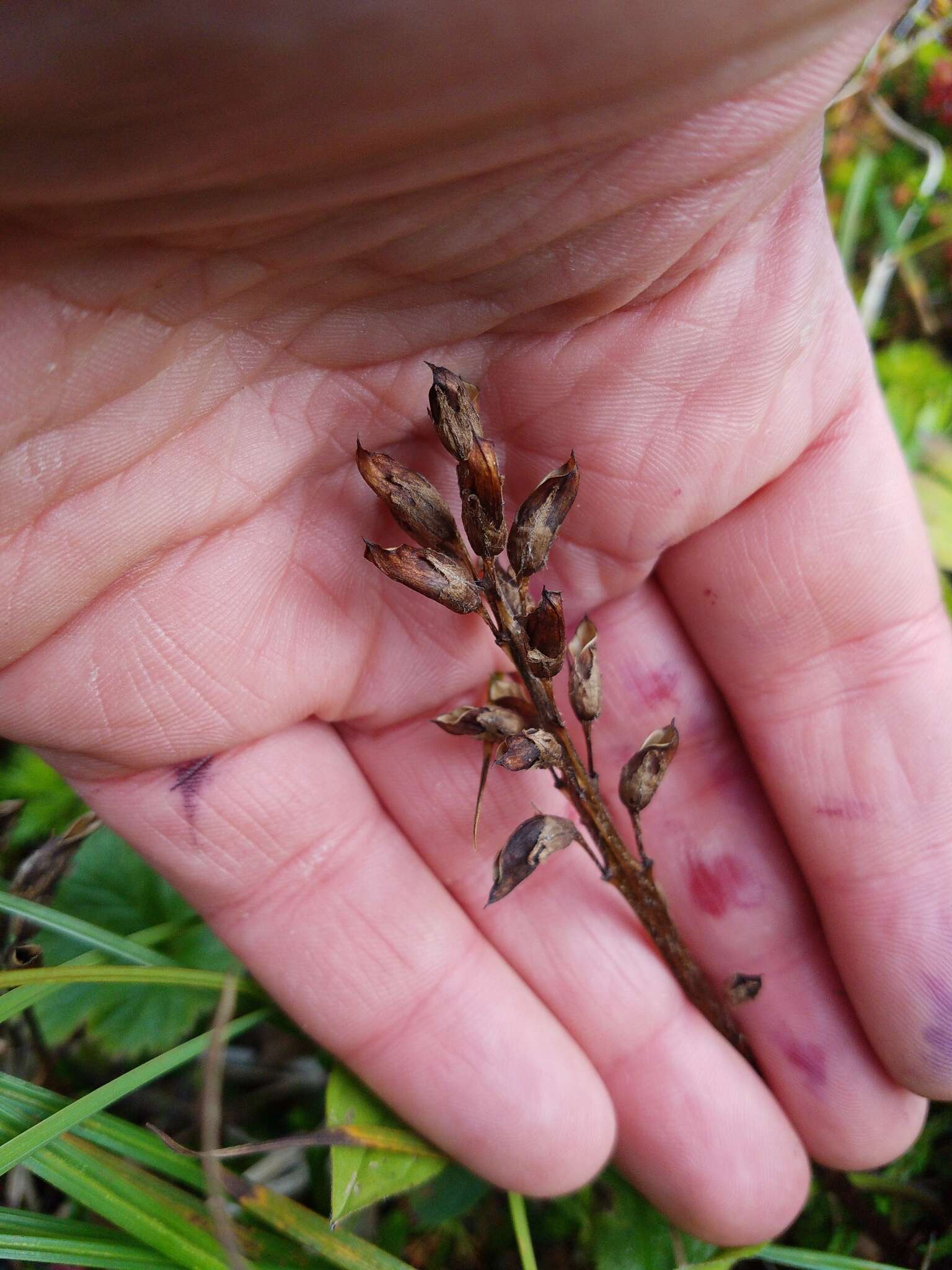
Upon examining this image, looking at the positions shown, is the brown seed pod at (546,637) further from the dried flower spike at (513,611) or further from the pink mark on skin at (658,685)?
the pink mark on skin at (658,685)

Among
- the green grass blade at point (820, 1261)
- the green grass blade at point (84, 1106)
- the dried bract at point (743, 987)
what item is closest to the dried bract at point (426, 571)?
the green grass blade at point (84, 1106)

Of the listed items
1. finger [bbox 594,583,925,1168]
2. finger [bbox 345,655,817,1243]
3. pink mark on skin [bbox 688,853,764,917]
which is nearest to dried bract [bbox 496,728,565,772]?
finger [bbox 345,655,817,1243]

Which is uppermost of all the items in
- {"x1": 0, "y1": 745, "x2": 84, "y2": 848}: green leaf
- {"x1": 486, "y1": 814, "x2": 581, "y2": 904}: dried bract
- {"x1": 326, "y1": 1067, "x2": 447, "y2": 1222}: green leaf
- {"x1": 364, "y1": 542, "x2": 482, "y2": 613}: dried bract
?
{"x1": 364, "y1": 542, "x2": 482, "y2": 613}: dried bract

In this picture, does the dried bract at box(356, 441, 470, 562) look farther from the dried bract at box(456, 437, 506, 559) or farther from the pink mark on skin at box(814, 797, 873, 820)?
the pink mark on skin at box(814, 797, 873, 820)

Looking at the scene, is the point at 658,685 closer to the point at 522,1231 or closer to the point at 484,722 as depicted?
the point at 484,722

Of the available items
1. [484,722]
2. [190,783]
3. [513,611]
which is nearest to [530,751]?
[484,722]

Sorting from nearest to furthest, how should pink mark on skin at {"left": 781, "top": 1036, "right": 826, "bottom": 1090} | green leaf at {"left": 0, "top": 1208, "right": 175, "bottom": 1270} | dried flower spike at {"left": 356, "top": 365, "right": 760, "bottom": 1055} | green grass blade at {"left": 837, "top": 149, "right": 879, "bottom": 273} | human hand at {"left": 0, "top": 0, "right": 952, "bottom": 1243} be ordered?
human hand at {"left": 0, "top": 0, "right": 952, "bottom": 1243}
green leaf at {"left": 0, "top": 1208, "right": 175, "bottom": 1270}
dried flower spike at {"left": 356, "top": 365, "right": 760, "bottom": 1055}
pink mark on skin at {"left": 781, "top": 1036, "right": 826, "bottom": 1090}
green grass blade at {"left": 837, "top": 149, "right": 879, "bottom": 273}

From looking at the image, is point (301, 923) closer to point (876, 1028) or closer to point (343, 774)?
point (343, 774)
